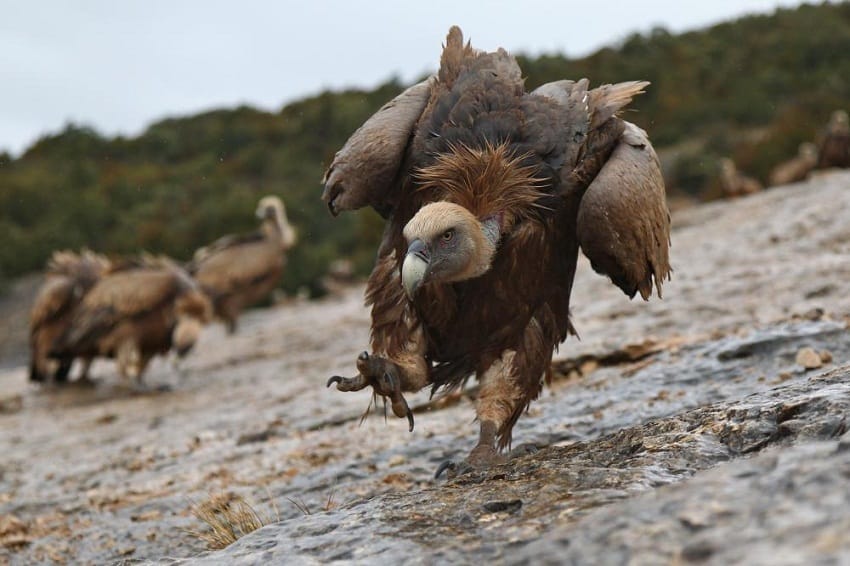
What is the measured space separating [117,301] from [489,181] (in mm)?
9464

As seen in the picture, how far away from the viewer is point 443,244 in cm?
497

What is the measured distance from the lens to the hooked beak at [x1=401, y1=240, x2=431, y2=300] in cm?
486

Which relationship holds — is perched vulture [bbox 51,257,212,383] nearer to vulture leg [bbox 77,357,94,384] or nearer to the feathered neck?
vulture leg [bbox 77,357,94,384]

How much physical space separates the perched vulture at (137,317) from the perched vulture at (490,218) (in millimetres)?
8338

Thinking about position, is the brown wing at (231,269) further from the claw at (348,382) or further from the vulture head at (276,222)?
the claw at (348,382)

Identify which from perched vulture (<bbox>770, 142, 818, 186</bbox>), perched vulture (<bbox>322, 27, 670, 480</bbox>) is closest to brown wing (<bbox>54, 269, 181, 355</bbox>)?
perched vulture (<bbox>322, 27, 670, 480</bbox>)

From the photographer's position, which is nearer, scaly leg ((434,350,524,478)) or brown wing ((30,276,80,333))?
scaly leg ((434,350,524,478))

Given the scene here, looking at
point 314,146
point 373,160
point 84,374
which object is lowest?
point 84,374

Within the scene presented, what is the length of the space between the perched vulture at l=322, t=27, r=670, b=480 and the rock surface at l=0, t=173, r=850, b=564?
61cm

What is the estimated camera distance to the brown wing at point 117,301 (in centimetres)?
1358

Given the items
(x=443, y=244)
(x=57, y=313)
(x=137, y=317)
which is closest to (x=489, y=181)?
(x=443, y=244)

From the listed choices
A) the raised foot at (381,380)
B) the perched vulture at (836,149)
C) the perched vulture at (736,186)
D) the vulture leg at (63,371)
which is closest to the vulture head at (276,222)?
the vulture leg at (63,371)

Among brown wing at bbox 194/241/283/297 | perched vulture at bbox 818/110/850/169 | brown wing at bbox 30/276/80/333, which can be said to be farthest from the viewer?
perched vulture at bbox 818/110/850/169

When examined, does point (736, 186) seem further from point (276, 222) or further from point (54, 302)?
point (54, 302)
